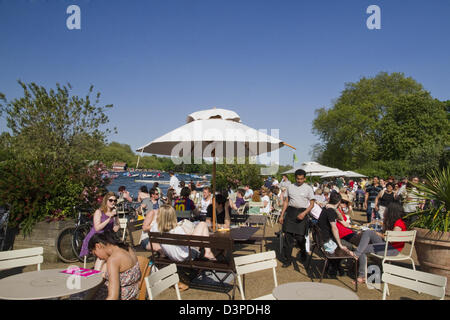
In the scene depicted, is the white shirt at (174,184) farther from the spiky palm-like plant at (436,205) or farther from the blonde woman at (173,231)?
the spiky palm-like plant at (436,205)

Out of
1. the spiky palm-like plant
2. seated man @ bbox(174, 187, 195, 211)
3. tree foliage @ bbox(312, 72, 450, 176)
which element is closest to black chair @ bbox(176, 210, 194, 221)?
seated man @ bbox(174, 187, 195, 211)

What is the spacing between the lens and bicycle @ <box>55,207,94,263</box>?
600 cm

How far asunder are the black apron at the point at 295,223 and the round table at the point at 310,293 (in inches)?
118

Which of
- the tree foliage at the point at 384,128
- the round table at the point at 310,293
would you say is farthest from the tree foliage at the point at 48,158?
the tree foliage at the point at 384,128

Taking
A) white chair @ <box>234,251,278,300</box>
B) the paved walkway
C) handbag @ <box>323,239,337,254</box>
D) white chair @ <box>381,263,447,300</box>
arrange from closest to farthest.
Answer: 1. white chair @ <box>381,263,447,300</box>
2. white chair @ <box>234,251,278,300</box>
3. the paved walkway
4. handbag @ <box>323,239,337,254</box>

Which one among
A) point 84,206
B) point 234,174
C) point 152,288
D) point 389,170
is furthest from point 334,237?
point 389,170

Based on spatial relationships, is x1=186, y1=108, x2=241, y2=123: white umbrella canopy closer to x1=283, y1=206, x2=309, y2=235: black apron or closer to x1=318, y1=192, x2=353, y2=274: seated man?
x1=283, y1=206, x2=309, y2=235: black apron

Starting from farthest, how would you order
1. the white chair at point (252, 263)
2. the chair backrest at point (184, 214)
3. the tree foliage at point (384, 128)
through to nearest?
the tree foliage at point (384, 128)
the chair backrest at point (184, 214)
the white chair at point (252, 263)

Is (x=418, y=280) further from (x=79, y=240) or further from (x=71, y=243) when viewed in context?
(x=71, y=243)

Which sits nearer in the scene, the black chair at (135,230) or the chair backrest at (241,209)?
the black chair at (135,230)

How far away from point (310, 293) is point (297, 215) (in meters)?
3.27

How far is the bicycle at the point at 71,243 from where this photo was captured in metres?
6.00

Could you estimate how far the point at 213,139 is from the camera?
4969 mm

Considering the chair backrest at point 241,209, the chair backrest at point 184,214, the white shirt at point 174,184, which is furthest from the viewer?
the white shirt at point 174,184
